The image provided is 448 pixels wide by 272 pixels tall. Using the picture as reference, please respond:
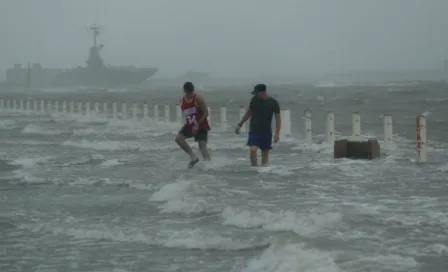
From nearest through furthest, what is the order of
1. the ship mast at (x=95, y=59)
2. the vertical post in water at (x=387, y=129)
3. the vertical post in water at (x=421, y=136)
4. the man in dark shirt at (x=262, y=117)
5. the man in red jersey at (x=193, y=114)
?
1. the man in dark shirt at (x=262, y=117)
2. the man in red jersey at (x=193, y=114)
3. the vertical post in water at (x=421, y=136)
4. the vertical post in water at (x=387, y=129)
5. the ship mast at (x=95, y=59)

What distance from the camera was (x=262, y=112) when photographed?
12469 mm

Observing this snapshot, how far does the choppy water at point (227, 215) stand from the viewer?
21.0 ft

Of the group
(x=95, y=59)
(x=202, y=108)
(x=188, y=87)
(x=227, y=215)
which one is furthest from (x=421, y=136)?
→ (x=95, y=59)

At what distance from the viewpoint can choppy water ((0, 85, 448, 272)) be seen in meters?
6.40

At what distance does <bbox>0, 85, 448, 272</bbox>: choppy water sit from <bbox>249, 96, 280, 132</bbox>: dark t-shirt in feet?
2.54

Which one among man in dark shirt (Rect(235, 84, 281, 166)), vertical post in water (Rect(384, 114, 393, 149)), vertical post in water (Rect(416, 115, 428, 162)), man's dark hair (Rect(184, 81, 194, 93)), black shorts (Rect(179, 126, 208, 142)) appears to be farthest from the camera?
vertical post in water (Rect(384, 114, 393, 149))

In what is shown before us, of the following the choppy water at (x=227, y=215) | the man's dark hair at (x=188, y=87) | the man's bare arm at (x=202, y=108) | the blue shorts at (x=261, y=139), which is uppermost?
the man's dark hair at (x=188, y=87)

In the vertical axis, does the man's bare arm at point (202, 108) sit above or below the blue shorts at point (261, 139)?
above

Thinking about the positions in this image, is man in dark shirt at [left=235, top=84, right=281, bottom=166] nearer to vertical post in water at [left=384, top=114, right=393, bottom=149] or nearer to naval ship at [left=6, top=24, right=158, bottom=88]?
vertical post in water at [left=384, top=114, right=393, bottom=149]

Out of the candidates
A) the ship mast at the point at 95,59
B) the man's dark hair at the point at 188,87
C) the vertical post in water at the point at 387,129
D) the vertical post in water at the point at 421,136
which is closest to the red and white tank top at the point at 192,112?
the man's dark hair at the point at 188,87

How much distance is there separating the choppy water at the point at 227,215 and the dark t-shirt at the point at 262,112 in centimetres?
78

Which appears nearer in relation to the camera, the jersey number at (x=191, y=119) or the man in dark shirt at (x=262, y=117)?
the man in dark shirt at (x=262, y=117)

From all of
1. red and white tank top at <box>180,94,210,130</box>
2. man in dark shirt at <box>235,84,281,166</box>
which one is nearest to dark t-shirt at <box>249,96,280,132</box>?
man in dark shirt at <box>235,84,281,166</box>

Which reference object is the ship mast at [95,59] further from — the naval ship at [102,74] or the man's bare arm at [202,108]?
the man's bare arm at [202,108]
